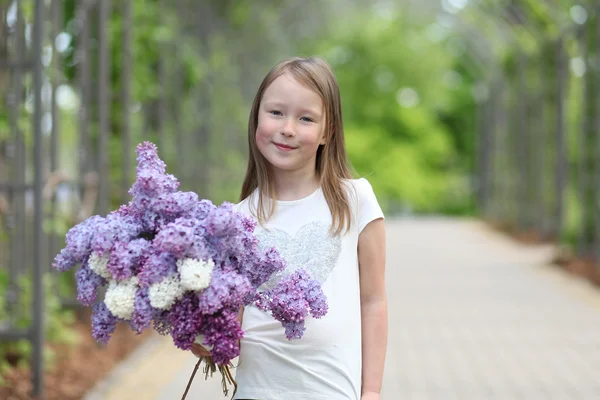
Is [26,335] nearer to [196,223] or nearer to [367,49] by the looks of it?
[196,223]

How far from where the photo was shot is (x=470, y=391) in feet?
20.5

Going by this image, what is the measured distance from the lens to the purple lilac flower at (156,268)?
193 cm

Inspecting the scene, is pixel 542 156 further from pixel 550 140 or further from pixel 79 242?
pixel 79 242

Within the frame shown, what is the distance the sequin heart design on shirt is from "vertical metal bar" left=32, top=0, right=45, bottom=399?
347 centimetres

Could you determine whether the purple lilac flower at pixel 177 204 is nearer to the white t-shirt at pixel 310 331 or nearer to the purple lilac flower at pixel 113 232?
the purple lilac flower at pixel 113 232

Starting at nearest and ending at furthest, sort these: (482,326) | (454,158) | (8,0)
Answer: (8,0), (482,326), (454,158)

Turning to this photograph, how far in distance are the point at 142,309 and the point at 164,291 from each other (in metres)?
0.05

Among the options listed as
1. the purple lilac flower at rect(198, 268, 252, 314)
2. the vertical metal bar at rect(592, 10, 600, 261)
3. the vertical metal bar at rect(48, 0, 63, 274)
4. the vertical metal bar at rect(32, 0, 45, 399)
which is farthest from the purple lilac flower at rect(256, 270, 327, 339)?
the vertical metal bar at rect(592, 10, 600, 261)

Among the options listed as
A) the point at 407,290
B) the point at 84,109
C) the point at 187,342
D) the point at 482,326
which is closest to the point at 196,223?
the point at 187,342

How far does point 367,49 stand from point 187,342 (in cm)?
3374

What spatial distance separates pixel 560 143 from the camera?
53.2 feet

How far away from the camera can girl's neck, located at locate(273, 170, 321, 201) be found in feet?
7.92

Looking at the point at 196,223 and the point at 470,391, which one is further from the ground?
the point at 196,223

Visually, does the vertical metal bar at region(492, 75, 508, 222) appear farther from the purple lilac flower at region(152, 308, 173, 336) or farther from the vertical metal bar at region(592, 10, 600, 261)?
the purple lilac flower at region(152, 308, 173, 336)
